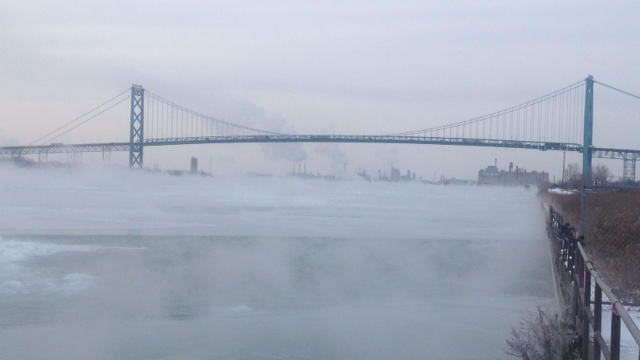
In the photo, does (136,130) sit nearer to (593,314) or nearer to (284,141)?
(284,141)

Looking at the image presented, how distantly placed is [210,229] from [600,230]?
1128cm

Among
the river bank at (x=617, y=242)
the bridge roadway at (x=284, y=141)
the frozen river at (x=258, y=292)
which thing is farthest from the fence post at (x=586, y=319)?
the bridge roadway at (x=284, y=141)

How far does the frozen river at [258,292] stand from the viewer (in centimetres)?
880

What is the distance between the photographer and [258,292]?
39.3 ft

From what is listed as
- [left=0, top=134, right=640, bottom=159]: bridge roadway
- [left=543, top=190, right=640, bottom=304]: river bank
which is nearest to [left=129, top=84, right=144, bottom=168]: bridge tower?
[left=0, top=134, right=640, bottom=159]: bridge roadway

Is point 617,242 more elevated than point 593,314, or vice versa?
point 593,314

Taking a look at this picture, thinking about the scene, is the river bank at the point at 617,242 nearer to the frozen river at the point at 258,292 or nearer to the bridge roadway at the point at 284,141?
the frozen river at the point at 258,292

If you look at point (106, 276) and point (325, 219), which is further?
point (325, 219)

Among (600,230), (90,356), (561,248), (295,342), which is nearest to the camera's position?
(90,356)

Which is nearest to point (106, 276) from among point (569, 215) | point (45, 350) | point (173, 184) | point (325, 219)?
point (45, 350)

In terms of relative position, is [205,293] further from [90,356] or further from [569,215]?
[569,215]

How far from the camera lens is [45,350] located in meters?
8.38

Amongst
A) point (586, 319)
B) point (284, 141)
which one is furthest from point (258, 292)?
point (284, 141)

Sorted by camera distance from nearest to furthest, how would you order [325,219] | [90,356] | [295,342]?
1. [90,356]
2. [295,342]
3. [325,219]
